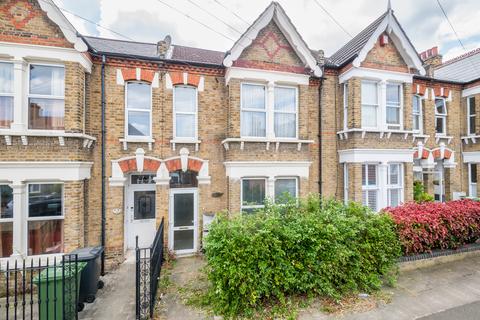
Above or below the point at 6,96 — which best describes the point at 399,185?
below

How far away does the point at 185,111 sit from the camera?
8.32m

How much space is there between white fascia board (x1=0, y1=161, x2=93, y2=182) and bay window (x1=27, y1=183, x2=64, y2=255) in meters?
0.32

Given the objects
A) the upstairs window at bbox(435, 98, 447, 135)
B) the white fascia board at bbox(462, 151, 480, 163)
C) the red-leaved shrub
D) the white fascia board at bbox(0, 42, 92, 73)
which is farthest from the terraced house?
the white fascia board at bbox(462, 151, 480, 163)

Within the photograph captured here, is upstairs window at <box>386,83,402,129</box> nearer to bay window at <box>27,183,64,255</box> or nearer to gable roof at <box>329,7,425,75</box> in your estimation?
gable roof at <box>329,7,425,75</box>

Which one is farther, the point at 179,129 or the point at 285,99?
the point at 285,99

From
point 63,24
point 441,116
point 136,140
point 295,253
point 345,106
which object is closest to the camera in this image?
point 295,253

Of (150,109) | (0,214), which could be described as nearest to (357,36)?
(150,109)

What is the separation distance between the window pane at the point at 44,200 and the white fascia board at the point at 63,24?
3.90 meters

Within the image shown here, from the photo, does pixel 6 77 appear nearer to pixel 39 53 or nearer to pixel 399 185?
pixel 39 53

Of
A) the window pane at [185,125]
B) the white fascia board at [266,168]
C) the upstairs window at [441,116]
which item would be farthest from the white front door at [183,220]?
the upstairs window at [441,116]

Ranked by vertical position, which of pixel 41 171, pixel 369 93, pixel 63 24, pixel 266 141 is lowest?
pixel 41 171

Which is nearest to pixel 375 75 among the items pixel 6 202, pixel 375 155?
pixel 375 155

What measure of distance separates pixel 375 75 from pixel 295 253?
7.67 meters

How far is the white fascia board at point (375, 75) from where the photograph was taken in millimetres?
8805
